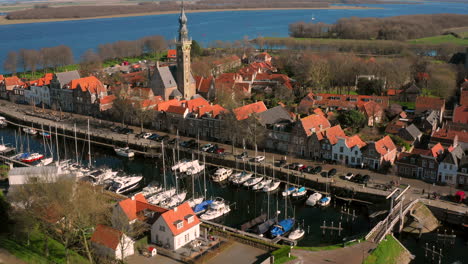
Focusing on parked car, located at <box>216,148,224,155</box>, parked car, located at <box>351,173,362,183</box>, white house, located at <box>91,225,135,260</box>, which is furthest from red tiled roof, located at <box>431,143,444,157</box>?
white house, located at <box>91,225,135,260</box>

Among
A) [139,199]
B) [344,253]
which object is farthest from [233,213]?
[344,253]

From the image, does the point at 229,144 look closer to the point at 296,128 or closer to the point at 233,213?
the point at 296,128

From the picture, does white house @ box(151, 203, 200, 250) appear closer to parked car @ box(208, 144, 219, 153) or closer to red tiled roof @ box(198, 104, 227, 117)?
parked car @ box(208, 144, 219, 153)

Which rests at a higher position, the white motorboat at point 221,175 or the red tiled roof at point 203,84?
the red tiled roof at point 203,84

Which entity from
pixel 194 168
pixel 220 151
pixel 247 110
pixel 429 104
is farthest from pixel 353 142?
pixel 429 104

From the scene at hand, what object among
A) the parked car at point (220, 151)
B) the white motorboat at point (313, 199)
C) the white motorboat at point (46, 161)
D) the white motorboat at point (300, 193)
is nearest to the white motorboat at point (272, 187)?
the white motorboat at point (300, 193)

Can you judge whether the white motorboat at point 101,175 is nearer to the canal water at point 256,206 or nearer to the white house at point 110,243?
the canal water at point 256,206
